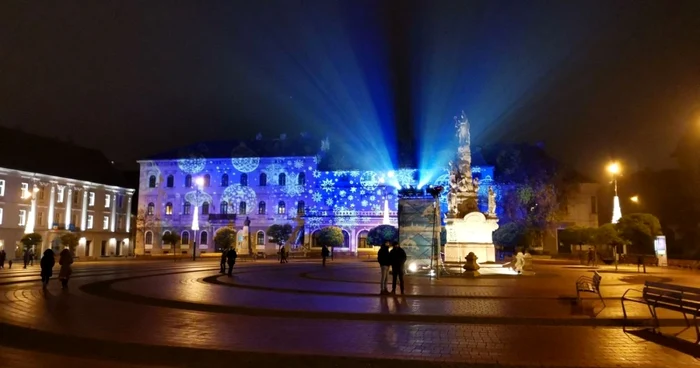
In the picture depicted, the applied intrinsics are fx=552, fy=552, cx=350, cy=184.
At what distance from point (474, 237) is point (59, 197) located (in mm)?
49342

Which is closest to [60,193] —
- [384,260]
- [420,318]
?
[384,260]

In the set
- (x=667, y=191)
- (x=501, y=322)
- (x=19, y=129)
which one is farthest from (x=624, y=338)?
(x=19, y=129)

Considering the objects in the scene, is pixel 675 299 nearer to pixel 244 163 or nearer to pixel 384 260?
pixel 384 260

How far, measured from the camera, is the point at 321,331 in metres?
10.2

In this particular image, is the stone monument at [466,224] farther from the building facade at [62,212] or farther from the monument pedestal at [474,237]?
the building facade at [62,212]

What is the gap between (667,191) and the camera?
61.9 meters

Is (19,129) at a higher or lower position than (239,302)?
higher

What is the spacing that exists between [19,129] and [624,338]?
6844cm

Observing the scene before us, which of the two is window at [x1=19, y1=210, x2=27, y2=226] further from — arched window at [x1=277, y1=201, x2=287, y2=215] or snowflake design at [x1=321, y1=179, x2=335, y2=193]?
snowflake design at [x1=321, y1=179, x2=335, y2=193]

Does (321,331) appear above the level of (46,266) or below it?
below

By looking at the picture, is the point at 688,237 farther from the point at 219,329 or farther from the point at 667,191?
the point at 219,329

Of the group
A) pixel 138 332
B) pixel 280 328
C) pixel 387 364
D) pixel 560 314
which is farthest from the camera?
pixel 560 314

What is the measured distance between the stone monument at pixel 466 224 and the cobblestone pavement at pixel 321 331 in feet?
49.8

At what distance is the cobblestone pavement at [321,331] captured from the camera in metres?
8.12
